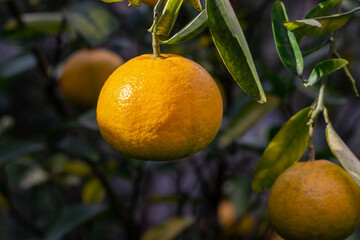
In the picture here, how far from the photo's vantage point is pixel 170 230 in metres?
1.12

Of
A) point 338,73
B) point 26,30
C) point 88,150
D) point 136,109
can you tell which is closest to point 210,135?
point 136,109

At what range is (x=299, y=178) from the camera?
1.67 ft

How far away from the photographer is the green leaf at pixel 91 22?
0.90 meters

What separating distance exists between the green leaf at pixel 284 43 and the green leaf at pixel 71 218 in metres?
0.70

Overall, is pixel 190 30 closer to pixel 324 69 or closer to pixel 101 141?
pixel 324 69

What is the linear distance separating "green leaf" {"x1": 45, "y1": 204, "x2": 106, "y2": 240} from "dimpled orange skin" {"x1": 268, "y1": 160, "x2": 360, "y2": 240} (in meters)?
0.63

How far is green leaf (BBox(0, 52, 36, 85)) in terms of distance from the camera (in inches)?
42.6

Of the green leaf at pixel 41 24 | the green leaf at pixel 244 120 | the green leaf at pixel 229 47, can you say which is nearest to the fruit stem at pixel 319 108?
the green leaf at pixel 229 47

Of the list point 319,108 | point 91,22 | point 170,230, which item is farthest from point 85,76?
point 319,108

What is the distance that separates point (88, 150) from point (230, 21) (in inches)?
27.9

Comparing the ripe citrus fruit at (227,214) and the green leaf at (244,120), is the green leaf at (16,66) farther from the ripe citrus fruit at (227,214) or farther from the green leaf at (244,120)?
the ripe citrus fruit at (227,214)

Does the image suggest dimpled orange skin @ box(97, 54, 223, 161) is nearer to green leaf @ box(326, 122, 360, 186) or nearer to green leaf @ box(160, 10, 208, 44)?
green leaf @ box(160, 10, 208, 44)

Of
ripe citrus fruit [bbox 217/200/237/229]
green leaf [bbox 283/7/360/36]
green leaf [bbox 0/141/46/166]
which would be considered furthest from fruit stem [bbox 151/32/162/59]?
ripe citrus fruit [bbox 217/200/237/229]

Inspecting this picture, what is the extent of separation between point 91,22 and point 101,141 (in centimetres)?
93
